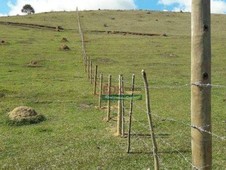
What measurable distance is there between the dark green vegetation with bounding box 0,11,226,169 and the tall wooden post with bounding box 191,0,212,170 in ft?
25.7

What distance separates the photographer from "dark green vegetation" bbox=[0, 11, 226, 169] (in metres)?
18.2

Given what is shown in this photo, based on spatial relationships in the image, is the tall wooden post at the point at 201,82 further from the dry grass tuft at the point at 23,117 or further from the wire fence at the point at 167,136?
the dry grass tuft at the point at 23,117

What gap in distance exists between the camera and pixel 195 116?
28.0 ft

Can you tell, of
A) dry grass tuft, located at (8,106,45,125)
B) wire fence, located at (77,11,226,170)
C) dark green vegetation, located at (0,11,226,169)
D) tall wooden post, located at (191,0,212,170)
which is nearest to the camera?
tall wooden post, located at (191,0,212,170)

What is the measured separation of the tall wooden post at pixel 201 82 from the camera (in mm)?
8117

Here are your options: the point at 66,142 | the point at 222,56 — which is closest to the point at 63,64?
the point at 222,56

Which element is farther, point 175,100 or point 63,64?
point 63,64

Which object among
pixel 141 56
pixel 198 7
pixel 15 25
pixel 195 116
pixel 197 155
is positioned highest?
pixel 15 25

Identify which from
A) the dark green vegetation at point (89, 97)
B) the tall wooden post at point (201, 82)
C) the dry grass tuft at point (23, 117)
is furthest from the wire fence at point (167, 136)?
the tall wooden post at point (201, 82)

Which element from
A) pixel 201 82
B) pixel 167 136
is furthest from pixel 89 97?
pixel 201 82

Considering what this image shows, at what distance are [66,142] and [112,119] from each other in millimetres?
5402

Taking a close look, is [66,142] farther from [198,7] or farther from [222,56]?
[222,56]

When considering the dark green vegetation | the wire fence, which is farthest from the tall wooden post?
the dark green vegetation

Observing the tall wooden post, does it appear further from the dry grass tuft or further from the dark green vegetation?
the dry grass tuft
